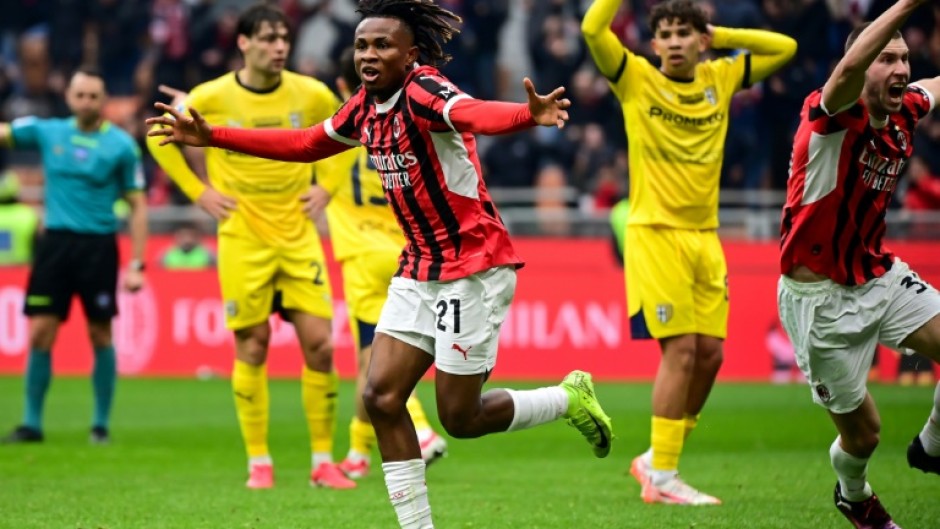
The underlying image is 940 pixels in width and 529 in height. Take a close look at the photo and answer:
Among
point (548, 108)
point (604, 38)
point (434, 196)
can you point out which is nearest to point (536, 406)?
point (434, 196)

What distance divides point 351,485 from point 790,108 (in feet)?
35.8

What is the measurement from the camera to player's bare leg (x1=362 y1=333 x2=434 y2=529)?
20.5 ft

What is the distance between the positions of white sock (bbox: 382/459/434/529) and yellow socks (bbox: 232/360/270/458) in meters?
3.13

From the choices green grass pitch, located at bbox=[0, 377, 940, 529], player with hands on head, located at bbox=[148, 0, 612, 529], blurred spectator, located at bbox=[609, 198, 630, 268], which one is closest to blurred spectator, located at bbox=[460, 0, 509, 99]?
blurred spectator, located at bbox=[609, 198, 630, 268]

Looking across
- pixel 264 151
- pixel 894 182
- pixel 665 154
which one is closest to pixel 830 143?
pixel 894 182

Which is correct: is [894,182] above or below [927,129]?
above

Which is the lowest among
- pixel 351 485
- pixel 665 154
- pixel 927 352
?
pixel 351 485

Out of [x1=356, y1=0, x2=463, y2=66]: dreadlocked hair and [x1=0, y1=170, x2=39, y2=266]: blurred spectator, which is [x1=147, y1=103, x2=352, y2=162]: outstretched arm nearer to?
[x1=356, y1=0, x2=463, y2=66]: dreadlocked hair

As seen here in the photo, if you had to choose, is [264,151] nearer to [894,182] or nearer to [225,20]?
[894,182]

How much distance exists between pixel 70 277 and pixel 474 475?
13.4 feet

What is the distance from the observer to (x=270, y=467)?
9281 millimetres

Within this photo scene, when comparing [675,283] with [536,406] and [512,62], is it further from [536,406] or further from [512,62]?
[512,62]

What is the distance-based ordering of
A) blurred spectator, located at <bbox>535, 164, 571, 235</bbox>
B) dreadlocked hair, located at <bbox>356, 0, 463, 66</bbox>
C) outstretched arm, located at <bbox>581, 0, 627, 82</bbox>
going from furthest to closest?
blurred spectator, located at <bbox>535, 164, 571, 235</bbox> → outstretched arm, located at <bbox>581, 0, 627, 82</bbox> → dreadlocked hair, located at <bbox>356, 0, 463, 66</bbox>

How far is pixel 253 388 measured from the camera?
9.36m
